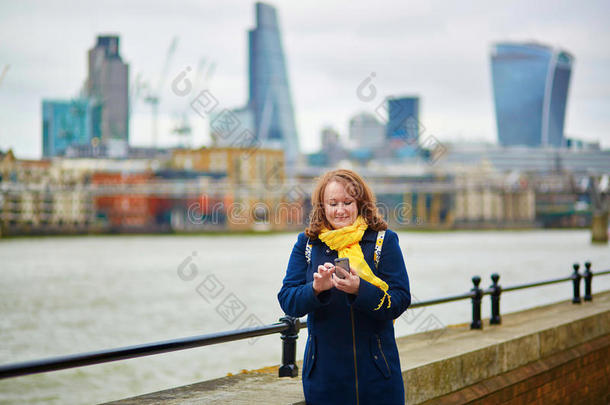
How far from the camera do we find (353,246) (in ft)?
9.86

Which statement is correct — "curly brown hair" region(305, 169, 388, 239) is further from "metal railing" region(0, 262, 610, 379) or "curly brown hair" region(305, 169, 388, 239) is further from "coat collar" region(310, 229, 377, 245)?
"metal railing" region(0, 262, 610, 379)

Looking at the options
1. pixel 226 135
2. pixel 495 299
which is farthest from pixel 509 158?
pixel 495 299

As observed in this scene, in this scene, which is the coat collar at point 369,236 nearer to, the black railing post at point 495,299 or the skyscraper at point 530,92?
the black railing post at point 495,299

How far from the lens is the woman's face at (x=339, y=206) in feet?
10.1

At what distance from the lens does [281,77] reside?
19850cm

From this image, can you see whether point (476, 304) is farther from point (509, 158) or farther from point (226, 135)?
point (226, 135)

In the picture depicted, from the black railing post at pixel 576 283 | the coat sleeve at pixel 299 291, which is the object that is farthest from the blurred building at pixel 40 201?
the coat sleeve at pixel 299 291

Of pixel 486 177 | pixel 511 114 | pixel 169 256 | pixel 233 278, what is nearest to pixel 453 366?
pixel 233 278

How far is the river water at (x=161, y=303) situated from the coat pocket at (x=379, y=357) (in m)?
7.85

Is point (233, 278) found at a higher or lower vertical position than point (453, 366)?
→ lower

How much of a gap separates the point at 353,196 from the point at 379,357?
63 centimetres

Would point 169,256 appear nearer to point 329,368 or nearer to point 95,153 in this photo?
point 329,368

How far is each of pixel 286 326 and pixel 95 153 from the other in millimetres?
168726

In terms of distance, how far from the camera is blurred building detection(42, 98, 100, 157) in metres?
156
